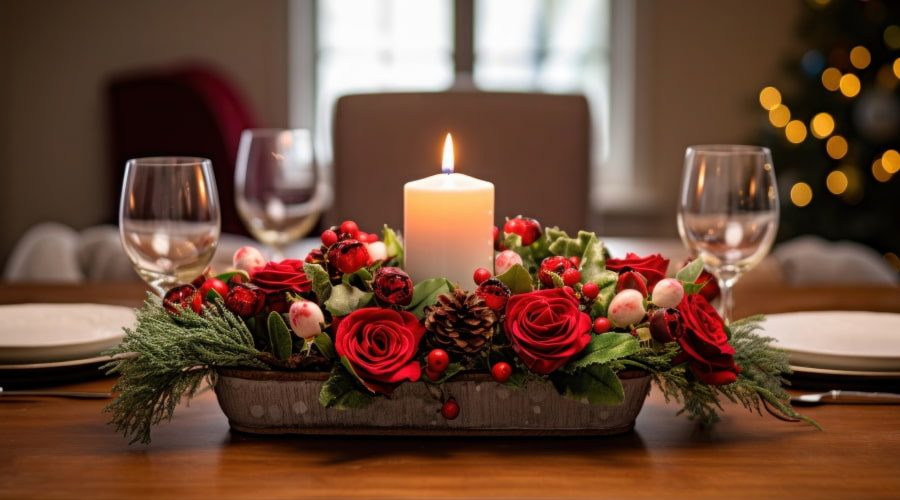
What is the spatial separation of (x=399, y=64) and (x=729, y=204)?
11.4ft

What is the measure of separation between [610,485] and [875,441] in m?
0.23

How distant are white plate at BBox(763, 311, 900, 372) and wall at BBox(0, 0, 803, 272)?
3.17 meters

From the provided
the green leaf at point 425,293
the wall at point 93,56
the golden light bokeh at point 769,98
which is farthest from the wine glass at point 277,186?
the golden light bokeh at point 769,98

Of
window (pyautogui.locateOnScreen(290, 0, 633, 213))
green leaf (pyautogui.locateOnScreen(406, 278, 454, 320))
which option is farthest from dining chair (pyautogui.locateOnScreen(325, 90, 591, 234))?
window (pyautogui.locateOnScreen(290, 0, 633, 213))

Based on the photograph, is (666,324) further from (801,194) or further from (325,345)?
(801,194)

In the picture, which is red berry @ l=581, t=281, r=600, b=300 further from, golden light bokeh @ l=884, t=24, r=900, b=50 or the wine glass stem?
golden light bokeh @ l=884, t=24, r=900, b=50

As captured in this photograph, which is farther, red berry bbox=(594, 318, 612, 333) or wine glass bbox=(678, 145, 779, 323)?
wine glass bbox=(678, 145, 779, 323)

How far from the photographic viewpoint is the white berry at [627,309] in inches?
27.9

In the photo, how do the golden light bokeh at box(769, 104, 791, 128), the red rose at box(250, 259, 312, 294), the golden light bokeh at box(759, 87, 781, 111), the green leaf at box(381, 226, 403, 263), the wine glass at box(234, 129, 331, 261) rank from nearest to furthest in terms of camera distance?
1. the red rose at box(250, 259, 312, 294)
2. the green leaf at box(381, 226, 403, 263)
3. the wine glass at box(234, 129, 331, 261)
4. the golden light bokeh at box(769, 104, 791, 128)
5. the golden light bokeh at box(759, 87, 781, 111)

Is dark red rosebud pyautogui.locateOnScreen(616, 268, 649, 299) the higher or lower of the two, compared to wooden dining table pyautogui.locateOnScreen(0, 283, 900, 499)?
higher

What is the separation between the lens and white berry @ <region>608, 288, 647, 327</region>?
0.71m

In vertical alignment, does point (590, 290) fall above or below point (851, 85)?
below

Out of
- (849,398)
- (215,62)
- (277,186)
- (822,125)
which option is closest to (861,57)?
(822,125)

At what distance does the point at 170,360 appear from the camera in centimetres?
71
